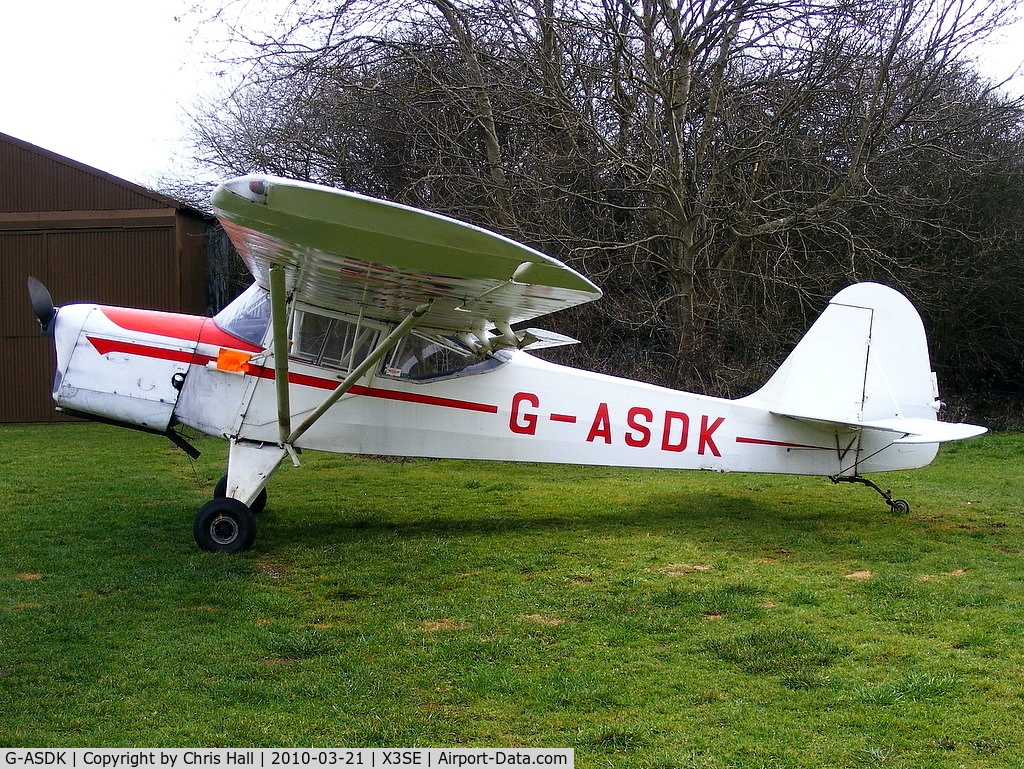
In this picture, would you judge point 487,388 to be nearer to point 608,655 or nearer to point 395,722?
point 608,655

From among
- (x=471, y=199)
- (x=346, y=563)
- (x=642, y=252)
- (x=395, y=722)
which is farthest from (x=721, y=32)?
(x=395, y=722)

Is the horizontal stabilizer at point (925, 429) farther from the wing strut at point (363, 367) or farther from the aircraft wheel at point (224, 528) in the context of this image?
the aircraft wheel at point (224, 528)

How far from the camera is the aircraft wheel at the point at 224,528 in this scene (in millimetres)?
6660

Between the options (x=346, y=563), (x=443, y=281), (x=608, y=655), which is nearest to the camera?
(x=608, y=655)

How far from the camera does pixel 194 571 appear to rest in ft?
20.1

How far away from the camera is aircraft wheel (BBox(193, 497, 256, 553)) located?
6.66 metres

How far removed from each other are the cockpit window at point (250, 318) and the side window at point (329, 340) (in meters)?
0.27

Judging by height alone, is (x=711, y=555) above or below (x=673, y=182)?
below

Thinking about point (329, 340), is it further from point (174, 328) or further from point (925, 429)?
point (925, 429)

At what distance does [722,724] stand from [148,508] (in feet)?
22.0

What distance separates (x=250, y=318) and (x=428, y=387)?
1606 millimetres
